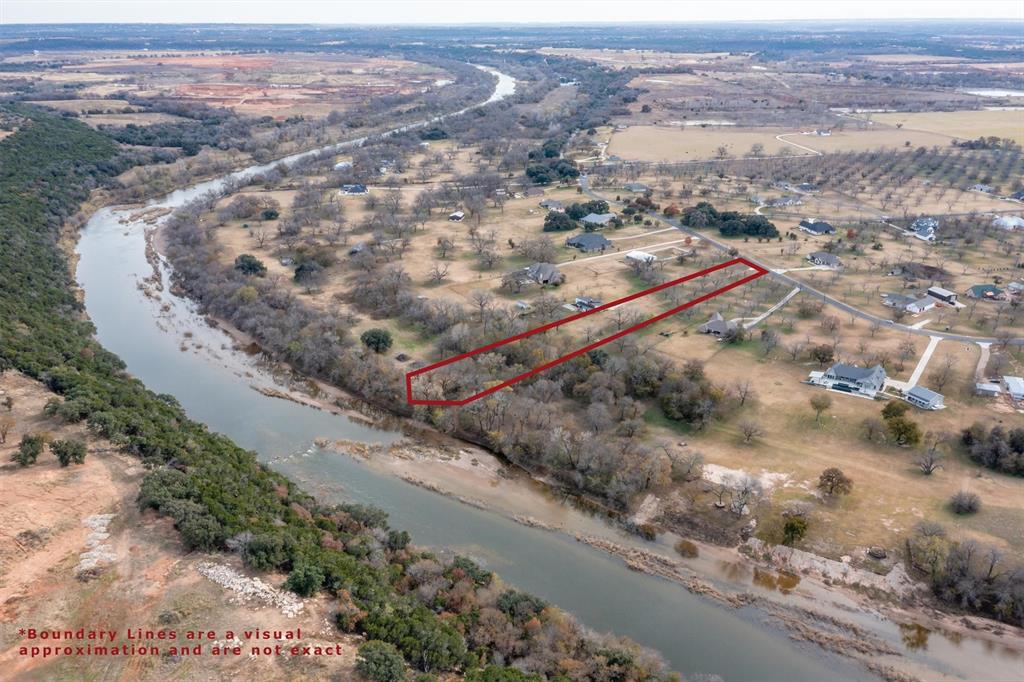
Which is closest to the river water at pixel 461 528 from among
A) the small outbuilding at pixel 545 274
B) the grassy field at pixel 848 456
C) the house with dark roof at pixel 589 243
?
the grassy field at pixel 848 456

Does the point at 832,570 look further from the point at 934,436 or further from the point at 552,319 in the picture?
the point at 552,319

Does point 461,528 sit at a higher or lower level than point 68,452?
lower

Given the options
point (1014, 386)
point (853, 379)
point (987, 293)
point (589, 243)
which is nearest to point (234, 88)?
point (589, 243)

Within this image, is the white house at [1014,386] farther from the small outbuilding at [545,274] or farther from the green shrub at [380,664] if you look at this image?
the green shrub at [380,664]

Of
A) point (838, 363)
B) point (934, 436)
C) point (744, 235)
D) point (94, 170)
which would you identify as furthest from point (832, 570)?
point (94, 170)

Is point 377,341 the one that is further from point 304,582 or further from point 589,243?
point 589,243
